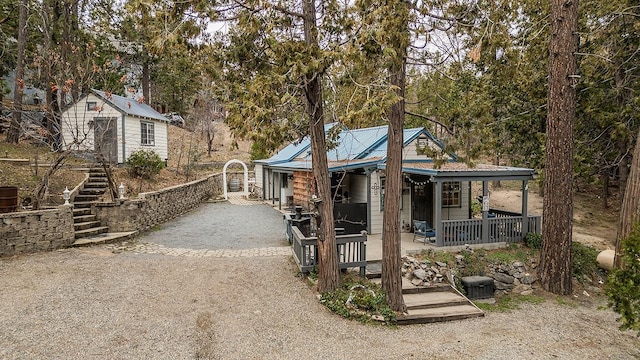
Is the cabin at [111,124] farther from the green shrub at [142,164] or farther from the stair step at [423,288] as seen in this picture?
the stair step at [423,288]

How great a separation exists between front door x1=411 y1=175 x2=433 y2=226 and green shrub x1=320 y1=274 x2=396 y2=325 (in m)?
6.57

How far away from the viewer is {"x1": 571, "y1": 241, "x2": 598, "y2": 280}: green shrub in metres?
10.3

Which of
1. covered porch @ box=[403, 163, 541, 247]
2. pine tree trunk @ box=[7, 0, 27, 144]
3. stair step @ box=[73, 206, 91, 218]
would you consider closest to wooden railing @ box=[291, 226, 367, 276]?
covered porch @ box=[403, 163, 541, 247]

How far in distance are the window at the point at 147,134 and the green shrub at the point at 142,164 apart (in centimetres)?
246

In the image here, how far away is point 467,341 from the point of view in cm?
629

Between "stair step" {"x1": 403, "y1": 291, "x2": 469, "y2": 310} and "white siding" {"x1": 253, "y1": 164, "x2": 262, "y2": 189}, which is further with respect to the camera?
"white siding" {"x1": 253, "y1": 164, "x2": 262, "y2": 189}

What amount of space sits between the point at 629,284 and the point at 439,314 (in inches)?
129

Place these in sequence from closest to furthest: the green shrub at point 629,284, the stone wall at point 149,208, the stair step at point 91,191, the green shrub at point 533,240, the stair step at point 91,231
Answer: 1. the green shrub at point 629,284
2. the stair step at point 91,231
3. the green shrub at point 533,240
4. the stone wall at point 149,208
5. the stair step at point 91,191

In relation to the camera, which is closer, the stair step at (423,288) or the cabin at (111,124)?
the stair step at (423,288)

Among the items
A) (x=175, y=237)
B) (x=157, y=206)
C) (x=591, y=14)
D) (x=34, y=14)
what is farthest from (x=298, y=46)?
(x=34, y=14)

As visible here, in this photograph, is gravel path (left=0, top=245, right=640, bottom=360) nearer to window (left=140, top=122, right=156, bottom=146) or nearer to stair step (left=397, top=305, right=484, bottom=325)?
stair step (left=397, top=305, right=484, bottom=325)

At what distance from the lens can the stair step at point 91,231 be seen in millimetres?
10734

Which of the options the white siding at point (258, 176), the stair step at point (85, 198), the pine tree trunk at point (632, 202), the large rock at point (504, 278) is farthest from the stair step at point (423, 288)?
the white siding at point (258, 176)

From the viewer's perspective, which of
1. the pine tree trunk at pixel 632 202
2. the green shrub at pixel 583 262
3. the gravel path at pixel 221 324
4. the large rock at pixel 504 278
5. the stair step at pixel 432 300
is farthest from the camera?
the green shrub at pixel 583 262
